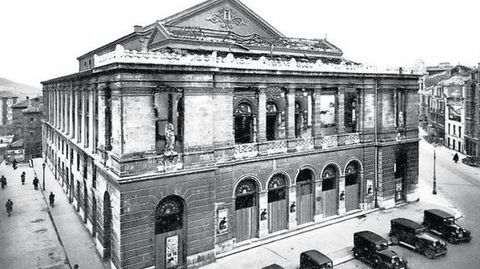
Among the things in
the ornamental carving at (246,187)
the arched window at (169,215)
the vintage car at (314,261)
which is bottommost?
the vintage car at (314,261)

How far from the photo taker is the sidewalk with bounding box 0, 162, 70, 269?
22.2 metres

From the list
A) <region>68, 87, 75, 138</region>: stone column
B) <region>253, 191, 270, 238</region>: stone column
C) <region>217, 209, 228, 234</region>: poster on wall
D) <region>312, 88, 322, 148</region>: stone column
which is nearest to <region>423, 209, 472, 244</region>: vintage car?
<region>312, 88, 322, 148</region>: stone column

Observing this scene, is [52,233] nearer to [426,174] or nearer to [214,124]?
[214,124]

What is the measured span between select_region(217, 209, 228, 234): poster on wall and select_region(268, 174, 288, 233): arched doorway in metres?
3.76

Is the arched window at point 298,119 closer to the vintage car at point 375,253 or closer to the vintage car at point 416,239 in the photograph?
the vintage car at point 375,253

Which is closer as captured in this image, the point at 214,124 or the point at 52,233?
the point at 214,124

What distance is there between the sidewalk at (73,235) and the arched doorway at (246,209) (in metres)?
8.68

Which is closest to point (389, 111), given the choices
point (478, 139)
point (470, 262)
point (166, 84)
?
point (470, 262)

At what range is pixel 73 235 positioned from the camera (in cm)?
2616

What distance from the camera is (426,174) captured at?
42.9 meters

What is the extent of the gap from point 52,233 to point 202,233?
44.6ft

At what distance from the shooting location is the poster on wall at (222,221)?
22000 mm

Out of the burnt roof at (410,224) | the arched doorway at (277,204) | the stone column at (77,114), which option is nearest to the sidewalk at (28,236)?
the stone column at (77,114)

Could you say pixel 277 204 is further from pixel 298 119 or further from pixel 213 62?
pixel 213 62
